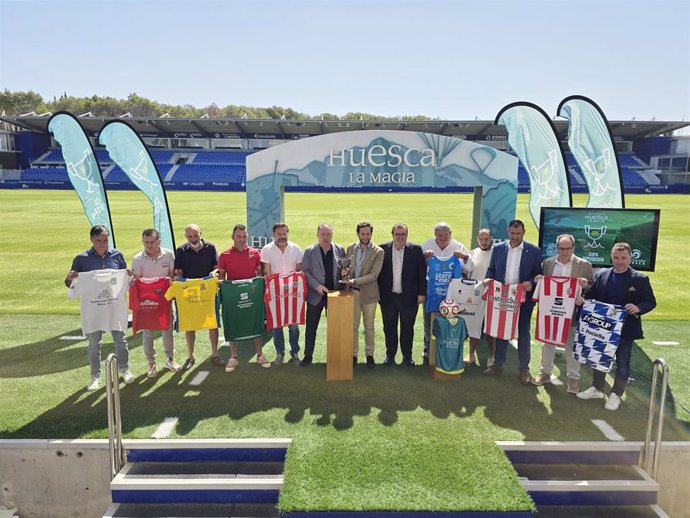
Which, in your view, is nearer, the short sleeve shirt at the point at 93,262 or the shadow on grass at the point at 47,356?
the short sleeve shirt at the point at 93,262

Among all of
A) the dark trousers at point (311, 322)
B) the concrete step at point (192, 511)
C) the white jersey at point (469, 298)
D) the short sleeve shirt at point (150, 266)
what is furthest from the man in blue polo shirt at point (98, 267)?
the white jersey at point (469, 298)

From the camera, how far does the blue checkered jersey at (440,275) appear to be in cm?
578

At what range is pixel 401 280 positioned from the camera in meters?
5.78

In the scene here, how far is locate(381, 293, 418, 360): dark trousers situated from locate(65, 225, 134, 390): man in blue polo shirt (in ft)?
10.4

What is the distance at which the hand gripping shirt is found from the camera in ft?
18.3

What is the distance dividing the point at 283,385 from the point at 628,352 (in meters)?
3.85

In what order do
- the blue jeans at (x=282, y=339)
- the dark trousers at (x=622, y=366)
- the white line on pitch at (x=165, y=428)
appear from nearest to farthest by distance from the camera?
the white line on pitch at (x=165, y=428)
the dark trousers at (x=622, y=366)
the blue jeans at (x=282, y=339)

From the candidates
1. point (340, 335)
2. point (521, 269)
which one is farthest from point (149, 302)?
point (521, 269)

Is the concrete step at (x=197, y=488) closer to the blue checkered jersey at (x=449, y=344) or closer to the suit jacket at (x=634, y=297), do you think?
the blue checkered jersey at (x=449, y=344)

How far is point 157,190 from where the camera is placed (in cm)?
768

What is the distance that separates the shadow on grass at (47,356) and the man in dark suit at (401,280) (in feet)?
12.6

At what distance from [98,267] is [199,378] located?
5.77 ft

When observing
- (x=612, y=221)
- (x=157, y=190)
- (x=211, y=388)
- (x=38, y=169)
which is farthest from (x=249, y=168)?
(x=38, y=169)

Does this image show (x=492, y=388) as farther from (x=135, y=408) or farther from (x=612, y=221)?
(x=135, y=408)
